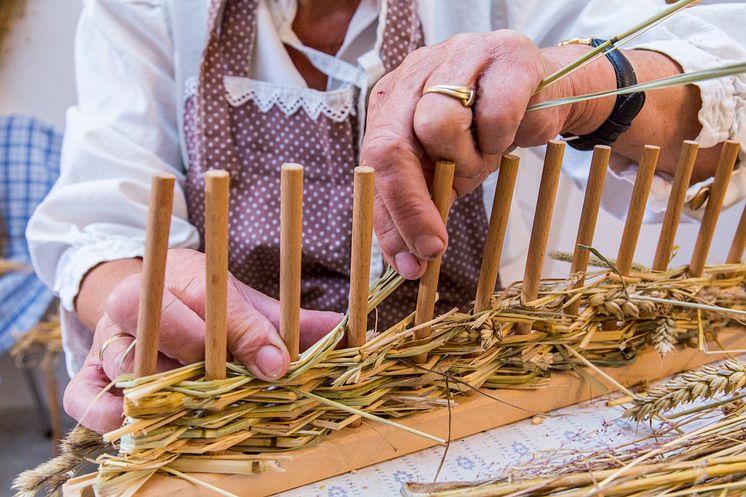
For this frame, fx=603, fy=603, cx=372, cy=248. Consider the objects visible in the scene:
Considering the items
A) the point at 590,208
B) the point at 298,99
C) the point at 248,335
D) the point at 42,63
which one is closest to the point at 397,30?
the point at 298,99

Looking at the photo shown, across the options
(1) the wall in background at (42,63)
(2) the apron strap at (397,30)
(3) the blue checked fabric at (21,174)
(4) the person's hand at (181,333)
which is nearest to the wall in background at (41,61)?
(1) the wall in background at (42,63)

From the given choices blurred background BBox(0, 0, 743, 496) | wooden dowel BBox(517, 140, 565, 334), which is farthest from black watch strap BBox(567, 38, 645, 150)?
blurred background BBox(0, 0, 743, 496)

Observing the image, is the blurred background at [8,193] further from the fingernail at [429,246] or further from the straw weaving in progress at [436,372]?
the fingernail at [429,246]

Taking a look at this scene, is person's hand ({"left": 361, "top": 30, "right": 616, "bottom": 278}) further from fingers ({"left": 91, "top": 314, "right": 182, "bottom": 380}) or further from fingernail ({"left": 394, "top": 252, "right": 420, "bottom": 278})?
fingers ({"left": 91, "top": 314, "right": 182, "bottom": 380})

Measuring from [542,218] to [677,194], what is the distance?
5.8 inches

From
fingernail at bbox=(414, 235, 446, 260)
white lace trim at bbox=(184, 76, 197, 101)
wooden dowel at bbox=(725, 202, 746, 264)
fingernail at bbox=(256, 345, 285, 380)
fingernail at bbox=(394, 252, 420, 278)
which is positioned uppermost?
white lace trim at bbox=(184, 76, 197, 101)

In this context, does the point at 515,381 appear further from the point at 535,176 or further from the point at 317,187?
the point at 535,176

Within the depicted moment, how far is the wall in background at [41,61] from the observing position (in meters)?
1.84

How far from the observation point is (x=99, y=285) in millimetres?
619

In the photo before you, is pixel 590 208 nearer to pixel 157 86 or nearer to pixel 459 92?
pixel 459 92

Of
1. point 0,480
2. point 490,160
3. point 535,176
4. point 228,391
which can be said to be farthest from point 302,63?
point 0,480

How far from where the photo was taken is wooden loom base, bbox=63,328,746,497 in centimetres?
39

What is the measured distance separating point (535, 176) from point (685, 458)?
105 centimetres

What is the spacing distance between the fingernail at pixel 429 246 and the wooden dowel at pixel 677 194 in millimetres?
235
